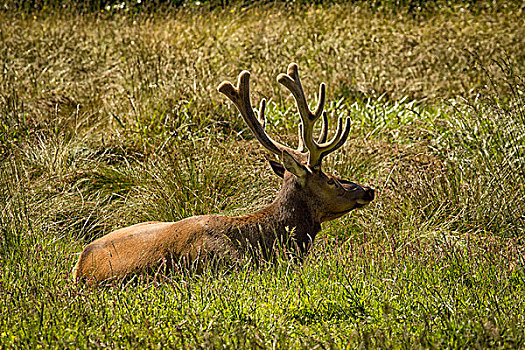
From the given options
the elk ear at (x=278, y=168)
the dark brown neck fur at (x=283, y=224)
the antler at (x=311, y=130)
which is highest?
the antler at (x=311, y=130)

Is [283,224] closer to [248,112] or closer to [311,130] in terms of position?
[311,130]

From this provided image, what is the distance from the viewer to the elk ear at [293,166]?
16.4ft

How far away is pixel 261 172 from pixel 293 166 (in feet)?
5.76

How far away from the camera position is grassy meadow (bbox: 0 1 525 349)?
153 inches

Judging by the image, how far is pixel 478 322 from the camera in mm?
3627

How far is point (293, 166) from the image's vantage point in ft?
16.6

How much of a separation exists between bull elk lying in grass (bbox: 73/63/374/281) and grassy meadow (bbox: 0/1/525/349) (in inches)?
6.9

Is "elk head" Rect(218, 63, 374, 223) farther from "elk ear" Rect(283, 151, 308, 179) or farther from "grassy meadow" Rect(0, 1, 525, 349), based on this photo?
"grassy meadow" Rect(0, 1, 525, 349)

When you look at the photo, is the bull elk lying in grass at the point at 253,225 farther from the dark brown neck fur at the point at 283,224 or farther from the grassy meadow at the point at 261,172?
the grassy meadow at the point at 261,172

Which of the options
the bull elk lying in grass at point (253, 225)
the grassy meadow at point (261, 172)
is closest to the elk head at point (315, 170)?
the bull elk lying in grass at point (253, 225)

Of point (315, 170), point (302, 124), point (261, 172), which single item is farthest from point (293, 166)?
point (261, 172)

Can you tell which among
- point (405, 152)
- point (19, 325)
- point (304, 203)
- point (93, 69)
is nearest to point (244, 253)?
point (304, 203)

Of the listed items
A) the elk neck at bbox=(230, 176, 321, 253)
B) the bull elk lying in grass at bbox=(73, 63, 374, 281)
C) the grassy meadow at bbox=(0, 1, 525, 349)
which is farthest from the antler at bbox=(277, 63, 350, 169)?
the grassy meadow at bbox=(0, 1, 525, 349)

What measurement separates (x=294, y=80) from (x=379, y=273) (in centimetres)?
160
